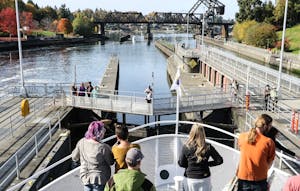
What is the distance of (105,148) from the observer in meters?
5.15

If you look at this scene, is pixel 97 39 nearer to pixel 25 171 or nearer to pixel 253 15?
pixel 253 15

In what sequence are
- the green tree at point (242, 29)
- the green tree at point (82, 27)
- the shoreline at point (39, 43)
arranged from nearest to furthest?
the shoreline at point (39, 43), the green tree at point (242, 29), the green tree at point (82, 27)

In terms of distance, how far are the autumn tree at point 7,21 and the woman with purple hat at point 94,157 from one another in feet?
358

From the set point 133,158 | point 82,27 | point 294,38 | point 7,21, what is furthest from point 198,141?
point 82,27

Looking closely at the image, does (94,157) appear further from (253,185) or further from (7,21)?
(7,21)

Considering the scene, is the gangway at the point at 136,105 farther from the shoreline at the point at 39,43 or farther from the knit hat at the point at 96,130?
the shoreline at the point at 39,43

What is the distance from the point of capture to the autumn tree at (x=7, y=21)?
104000mm

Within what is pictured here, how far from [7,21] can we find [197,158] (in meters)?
111

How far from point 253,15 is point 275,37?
26.0 m

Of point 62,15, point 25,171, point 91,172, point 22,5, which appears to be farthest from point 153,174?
point 62,15

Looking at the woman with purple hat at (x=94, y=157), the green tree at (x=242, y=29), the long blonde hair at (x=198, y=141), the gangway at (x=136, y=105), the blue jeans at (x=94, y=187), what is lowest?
the gangway at (x=136, y=105)

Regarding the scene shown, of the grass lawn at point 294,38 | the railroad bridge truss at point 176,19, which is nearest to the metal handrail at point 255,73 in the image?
the grass lawn at point 294,38

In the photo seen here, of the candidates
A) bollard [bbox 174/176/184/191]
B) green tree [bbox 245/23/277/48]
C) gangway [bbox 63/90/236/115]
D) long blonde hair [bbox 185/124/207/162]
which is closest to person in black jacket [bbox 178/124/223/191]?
long blonde hair [bbox 185/124/207/162]

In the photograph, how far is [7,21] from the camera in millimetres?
104438
